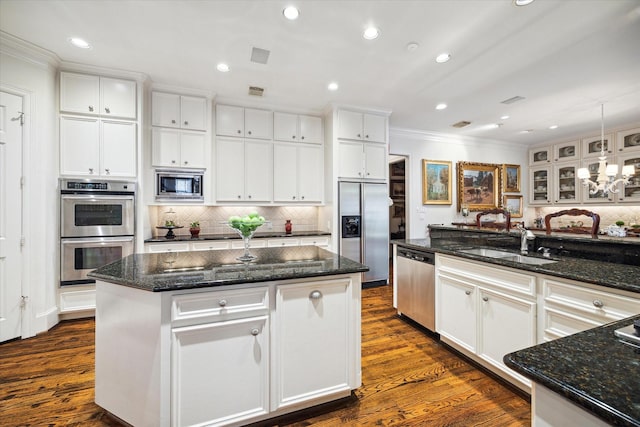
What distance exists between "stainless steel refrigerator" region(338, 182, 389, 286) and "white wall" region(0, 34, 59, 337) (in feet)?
11.4

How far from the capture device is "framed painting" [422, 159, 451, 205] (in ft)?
18.3

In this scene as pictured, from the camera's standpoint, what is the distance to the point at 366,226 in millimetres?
4340

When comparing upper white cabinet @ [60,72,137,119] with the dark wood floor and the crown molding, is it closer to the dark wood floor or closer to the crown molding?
the crown molding

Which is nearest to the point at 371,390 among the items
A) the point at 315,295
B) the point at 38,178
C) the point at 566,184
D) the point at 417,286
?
the point at 315,295

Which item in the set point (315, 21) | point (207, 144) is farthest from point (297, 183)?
point (315, 21)

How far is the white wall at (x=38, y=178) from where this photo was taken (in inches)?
104

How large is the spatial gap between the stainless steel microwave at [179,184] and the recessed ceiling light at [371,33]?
2691mm

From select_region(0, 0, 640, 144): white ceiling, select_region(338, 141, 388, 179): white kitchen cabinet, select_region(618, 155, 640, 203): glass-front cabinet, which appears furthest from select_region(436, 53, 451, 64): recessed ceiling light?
select_region(618, 155, 640, 203): glass-front cabinet

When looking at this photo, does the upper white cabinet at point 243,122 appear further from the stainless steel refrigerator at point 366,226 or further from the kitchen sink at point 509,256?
the kitchen sink at point 509,256

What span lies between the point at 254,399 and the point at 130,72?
12.1 ft

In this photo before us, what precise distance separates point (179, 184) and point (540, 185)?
7802 millimetres

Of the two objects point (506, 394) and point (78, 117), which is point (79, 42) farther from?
point (506, 394)

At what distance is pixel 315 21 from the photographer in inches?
91.1

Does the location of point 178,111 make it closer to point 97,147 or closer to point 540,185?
point 97,147
